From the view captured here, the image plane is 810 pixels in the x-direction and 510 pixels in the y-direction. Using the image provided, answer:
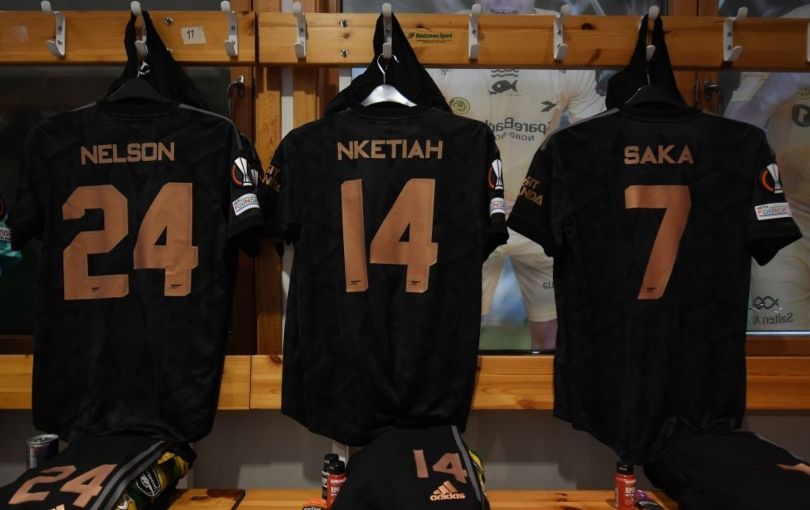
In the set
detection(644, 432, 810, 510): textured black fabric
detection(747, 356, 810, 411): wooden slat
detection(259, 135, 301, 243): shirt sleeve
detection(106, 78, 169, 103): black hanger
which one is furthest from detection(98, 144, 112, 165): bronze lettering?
detection(747, 356, 810, 411): wooden slat

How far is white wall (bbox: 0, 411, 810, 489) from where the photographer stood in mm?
1676

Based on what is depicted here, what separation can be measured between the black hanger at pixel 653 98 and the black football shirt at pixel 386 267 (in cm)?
46

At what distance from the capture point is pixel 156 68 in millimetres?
1432

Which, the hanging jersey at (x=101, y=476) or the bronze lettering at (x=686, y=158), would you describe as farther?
the bronze lettering at (x=686, y=158)

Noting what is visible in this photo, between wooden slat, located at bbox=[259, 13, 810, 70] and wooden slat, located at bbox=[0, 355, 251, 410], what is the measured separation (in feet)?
3.06

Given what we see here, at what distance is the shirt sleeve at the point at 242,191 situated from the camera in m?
1.29

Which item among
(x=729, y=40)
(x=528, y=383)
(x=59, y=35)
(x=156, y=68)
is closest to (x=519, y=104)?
(x=729, y=40)

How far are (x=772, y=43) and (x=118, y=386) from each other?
2.18 meters

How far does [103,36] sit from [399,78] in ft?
2.99

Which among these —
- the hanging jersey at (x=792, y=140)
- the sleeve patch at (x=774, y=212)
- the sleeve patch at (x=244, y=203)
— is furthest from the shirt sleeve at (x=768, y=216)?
the sleeve patch at (x=244, y=203)

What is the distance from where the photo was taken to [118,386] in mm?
1333

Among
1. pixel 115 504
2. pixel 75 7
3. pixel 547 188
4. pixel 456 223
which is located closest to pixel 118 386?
pixel 115 504

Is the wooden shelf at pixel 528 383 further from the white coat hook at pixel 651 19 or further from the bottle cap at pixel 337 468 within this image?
the white coat hook at pixel 651 19

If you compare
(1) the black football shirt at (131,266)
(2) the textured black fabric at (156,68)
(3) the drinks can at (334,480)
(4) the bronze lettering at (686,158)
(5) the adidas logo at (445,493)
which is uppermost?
(2) the textured black fabric at (156,68)
